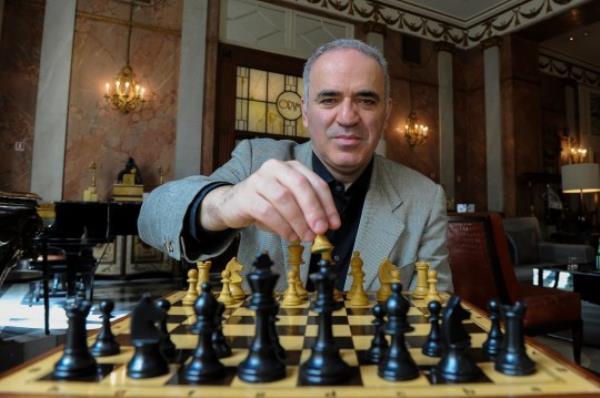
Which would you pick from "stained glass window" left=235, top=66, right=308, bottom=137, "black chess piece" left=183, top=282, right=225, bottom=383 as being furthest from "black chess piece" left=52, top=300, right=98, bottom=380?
"stained glass window" left=235, top=66, right=308, bottom=137

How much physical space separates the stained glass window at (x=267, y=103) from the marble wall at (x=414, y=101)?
6.86 ft

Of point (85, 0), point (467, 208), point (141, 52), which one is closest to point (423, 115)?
point (467, 208)

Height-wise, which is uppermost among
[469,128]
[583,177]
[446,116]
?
[446,116]

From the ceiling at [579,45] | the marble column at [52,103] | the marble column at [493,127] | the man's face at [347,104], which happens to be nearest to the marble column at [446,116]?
the marble column at [493,127]

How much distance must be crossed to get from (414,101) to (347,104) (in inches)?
307

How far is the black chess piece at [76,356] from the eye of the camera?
63cm

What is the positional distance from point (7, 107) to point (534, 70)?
949 centimetres

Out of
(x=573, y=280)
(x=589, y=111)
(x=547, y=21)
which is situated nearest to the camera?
(x=573, y=280)

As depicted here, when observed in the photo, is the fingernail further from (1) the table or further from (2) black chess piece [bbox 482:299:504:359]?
(1) the table

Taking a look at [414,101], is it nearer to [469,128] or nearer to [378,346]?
Answer: [469,128]

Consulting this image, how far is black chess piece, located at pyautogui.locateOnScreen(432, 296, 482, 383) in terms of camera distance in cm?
62

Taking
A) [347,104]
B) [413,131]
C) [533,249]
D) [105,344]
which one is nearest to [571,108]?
[413,131]

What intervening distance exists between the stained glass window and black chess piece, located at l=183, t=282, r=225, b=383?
6.43 metres

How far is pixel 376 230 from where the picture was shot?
1.52 m
